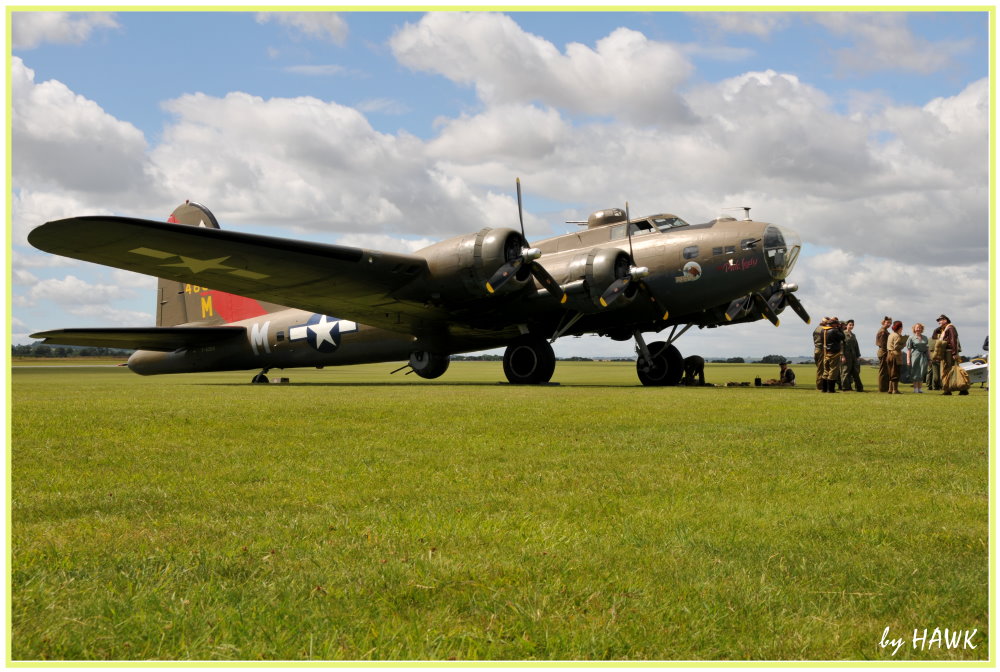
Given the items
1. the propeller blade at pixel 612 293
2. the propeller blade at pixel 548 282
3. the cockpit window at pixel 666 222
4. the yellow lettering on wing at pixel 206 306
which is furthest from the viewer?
the yellow lettering on wing at pixel 206 306

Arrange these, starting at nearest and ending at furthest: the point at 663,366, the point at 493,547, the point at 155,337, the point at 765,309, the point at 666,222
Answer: the point at 493,547, the point at 666,222, the point at 765,309, the point at 663,366, the point at 155,337

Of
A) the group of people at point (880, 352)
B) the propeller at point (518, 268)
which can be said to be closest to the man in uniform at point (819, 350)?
the group of people at point (880, 352)

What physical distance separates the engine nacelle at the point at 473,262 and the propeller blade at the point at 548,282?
0.67 ft

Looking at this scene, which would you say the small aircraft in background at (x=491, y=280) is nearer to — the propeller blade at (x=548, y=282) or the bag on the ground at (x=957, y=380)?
the propeller blade at (x=548, y=282)

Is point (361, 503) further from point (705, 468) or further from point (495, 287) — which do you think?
point (495, 287)

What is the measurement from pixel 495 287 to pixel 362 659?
16788 mm

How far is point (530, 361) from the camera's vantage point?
74.6ft

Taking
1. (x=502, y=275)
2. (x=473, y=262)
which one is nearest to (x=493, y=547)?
(x=502, y=275)

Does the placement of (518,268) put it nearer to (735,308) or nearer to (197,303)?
(735,308)

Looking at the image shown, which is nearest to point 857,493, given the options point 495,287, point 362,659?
point 362,659

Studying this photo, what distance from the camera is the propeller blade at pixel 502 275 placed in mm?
19297

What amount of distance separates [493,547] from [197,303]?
28305 mm

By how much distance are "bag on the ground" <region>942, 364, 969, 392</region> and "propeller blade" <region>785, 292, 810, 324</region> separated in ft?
21.2

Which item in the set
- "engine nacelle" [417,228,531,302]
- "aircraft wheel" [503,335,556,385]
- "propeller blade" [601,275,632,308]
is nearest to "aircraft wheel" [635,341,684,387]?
"aircraft wheel" [503,335,556,385]
